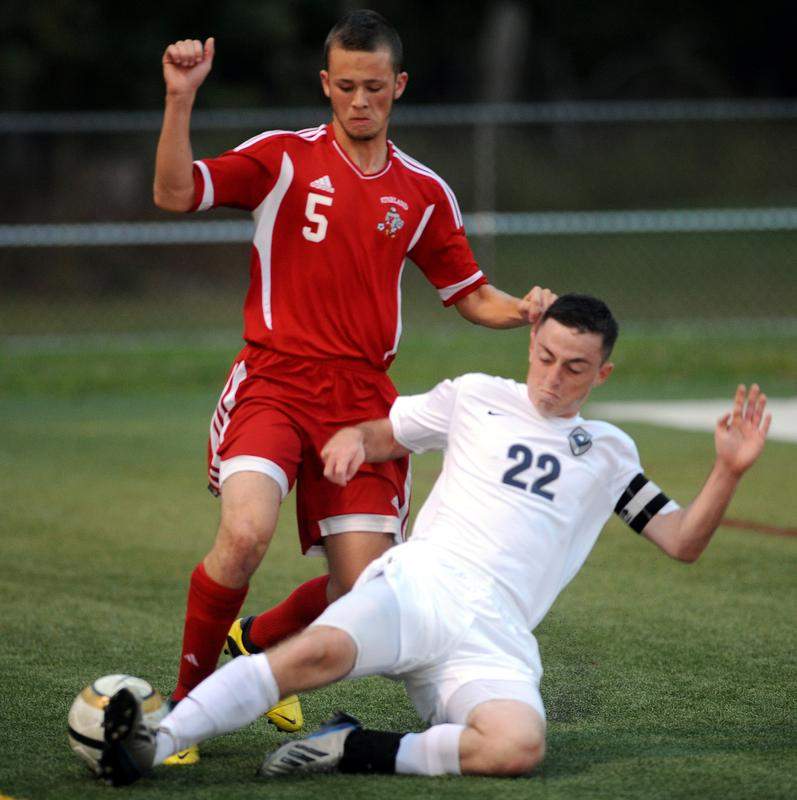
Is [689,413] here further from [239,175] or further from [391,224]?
[239,175]

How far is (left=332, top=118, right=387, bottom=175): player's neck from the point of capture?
4.82m

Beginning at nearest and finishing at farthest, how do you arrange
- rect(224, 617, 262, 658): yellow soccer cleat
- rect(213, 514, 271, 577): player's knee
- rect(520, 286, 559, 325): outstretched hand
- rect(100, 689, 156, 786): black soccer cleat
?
rect(100, 689, 156, 786): black soccer cleat, rect(213, 514, 271, 577): player's knee, rect(520, 286, 559, 325): outstretched hand, rect(224, 617, 262, 658): yellow soccer cleat

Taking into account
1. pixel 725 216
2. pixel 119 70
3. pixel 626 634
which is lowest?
pixel 626 634

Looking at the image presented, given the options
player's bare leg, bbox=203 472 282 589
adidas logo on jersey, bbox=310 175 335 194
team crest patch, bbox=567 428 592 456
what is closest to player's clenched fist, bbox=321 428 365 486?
player's bare leg, bbox=203 472 282 589

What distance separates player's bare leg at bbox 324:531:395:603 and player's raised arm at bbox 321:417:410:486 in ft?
1.00

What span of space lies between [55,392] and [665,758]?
31.9ft

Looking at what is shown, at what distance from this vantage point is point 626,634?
5656mm

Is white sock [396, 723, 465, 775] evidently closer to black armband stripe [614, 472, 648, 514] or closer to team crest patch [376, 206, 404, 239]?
black armband stripe [614, 472, 648, 514]

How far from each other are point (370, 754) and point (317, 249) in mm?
1617

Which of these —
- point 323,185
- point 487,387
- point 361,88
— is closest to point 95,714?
point 487,387

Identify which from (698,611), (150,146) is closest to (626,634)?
(698,611)

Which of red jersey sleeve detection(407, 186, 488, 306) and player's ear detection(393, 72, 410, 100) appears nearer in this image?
player's ear detection(393, 72, 410, 100)

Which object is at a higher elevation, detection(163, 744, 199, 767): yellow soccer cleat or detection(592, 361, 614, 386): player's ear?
detection(592, 361, 614, 386): player's ear

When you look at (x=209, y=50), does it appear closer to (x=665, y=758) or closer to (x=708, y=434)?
(x=665, y=758)
